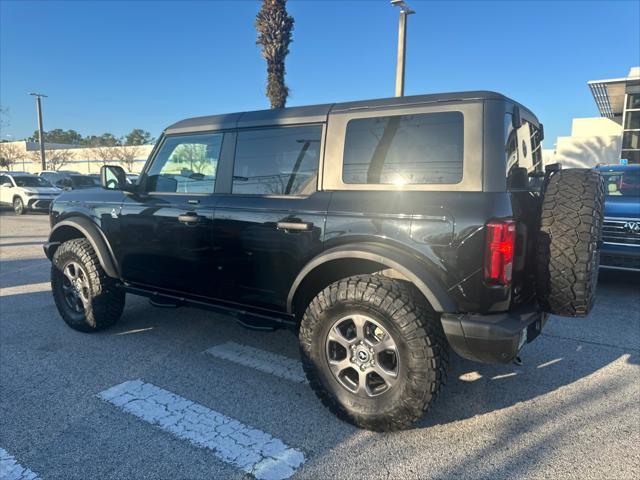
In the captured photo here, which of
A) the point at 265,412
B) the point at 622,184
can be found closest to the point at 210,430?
the point at 265,412

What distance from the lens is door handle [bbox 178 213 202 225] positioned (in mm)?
3611

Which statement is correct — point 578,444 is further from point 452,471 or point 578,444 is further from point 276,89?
point 276,89

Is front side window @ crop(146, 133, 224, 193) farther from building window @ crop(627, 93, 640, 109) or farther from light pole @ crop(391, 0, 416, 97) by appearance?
building window @ crop(627, 93, 640, 109)

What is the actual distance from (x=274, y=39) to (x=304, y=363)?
16.1 meters

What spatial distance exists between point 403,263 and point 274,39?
1617 centimetres

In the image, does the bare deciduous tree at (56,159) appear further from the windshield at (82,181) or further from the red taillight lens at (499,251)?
the red taillight lens at (499,251)

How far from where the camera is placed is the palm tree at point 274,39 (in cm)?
1669

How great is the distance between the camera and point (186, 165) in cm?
399

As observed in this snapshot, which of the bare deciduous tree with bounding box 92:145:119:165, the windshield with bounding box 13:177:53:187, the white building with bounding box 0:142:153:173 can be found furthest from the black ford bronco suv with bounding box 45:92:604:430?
the bare deciduous tree with bounding box 92:145:119:165

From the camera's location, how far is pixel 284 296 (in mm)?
3260

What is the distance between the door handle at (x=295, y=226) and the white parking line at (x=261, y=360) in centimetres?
122

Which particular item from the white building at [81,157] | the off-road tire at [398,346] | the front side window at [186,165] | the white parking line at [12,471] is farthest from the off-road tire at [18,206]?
the white building at [81,157]

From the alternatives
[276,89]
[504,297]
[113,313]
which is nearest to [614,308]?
[504,297]

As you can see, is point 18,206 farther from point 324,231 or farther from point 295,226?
point 324,231
